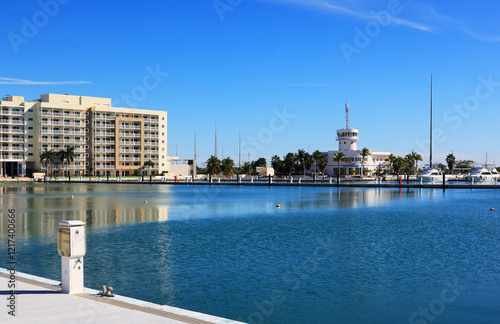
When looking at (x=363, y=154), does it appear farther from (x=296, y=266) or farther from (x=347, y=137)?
(x=296, y=266)

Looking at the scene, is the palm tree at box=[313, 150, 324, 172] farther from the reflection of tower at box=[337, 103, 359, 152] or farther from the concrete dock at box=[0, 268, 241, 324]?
the concrete dock at box=[0, 268, 241, 324]

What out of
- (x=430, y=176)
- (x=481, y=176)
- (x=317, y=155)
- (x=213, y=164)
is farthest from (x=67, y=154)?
(x=481, y=176)

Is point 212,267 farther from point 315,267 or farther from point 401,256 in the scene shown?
point 401,256

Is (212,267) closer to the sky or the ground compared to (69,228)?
closer to the ground

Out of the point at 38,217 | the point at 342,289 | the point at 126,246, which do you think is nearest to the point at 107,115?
the point at 38,217

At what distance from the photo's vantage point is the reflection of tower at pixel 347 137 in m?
145

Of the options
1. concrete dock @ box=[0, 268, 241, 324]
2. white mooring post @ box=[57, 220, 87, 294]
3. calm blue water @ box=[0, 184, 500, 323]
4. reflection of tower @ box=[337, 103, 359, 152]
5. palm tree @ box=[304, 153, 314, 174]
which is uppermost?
reflection of tower @ box=[337, 103, 359, 152]

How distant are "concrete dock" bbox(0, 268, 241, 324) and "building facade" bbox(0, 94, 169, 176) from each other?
393 feet

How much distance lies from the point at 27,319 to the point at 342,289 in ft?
30.0

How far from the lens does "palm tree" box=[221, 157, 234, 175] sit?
138625 millimetres

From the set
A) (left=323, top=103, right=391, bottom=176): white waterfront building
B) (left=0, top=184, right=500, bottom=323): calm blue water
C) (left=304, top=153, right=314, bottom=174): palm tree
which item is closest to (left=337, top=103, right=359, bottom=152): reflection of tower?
(left=323, top=103, right=391, bottom=176): white waterfront building

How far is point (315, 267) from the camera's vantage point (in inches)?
691

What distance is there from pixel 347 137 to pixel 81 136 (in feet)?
250

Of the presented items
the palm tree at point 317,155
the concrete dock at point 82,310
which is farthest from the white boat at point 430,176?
the concrete dock at point 82,310
